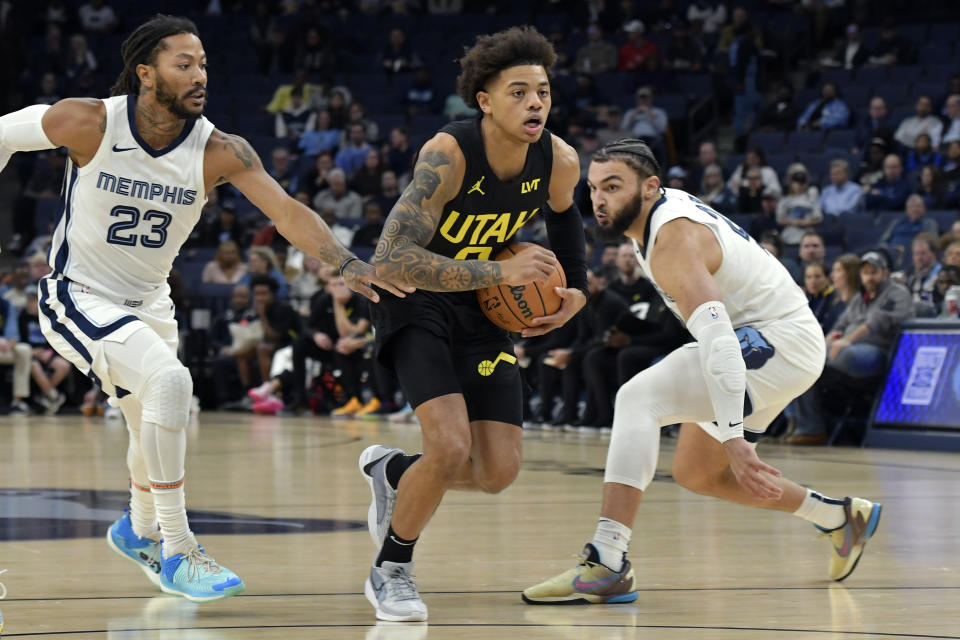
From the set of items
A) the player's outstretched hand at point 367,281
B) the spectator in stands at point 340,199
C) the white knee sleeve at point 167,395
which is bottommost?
the white knee sleeve at point 167,395

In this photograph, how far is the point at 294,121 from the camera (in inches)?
790

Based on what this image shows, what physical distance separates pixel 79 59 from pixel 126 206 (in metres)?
17.9

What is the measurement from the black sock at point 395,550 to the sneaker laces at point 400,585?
48 millimetres

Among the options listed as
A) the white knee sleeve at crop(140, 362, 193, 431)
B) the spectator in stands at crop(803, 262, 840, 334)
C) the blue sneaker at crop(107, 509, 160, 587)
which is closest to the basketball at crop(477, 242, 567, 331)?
the white knee sleeve at crop(140, 362, 193, 431)

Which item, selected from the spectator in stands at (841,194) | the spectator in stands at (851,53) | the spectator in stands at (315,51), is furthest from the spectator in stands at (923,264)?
the spectator in stands at (315,51)

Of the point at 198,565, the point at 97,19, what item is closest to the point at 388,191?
the point at 97,19

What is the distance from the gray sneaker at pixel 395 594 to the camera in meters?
4.26

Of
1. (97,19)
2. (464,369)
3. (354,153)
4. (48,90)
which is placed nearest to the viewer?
(464,369)

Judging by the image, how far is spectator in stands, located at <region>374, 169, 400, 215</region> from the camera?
17.4 metres

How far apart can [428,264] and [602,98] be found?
1457 centimetres

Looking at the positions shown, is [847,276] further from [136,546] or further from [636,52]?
[636,52]

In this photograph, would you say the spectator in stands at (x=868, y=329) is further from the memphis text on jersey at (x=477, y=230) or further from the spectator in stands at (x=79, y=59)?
the spectator in stands at (x=79, y=59)

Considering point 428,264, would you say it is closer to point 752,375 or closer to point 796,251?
point 752,375

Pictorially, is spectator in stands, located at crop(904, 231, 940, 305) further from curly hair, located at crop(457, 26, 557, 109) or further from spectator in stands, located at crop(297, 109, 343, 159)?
spectator in stands, located at crop(297, 109, 343, 159)
